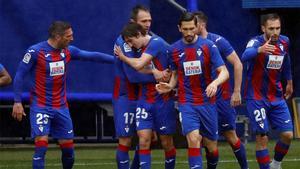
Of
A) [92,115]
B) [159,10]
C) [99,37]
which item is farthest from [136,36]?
[159,10]

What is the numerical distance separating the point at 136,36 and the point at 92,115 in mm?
9431

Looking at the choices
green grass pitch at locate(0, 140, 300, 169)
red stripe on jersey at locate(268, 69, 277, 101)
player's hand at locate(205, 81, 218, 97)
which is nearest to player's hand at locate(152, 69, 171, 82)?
player's hand at locate(205, 81, 218, 97)

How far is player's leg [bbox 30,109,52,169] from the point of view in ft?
44.4

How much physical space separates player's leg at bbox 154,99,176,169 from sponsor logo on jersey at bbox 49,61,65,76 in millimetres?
1497

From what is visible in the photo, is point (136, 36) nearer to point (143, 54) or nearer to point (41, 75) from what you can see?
point (143, 54)

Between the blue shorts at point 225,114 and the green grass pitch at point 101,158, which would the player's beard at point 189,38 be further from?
the green grass pitch at point 101,158

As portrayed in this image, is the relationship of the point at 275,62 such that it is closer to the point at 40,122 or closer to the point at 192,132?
the point at 192,132

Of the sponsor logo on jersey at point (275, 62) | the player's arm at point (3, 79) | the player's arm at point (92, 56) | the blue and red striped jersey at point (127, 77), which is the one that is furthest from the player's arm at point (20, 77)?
the sponsor logo on jersey at point (275, 62)

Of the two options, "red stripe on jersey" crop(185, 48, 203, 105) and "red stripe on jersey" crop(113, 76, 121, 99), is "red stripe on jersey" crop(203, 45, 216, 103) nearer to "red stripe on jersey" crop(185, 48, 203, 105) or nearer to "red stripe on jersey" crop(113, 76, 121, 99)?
"red stripe on jersey" crop(185, 48, 203, 105)

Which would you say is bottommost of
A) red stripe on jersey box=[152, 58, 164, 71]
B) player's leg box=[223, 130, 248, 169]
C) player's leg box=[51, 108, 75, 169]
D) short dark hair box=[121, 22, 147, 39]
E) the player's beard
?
player's leg box=[223, 130, 248, 169]

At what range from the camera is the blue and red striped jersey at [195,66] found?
12.7 metres

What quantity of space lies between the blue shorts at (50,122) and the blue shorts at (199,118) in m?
1.84

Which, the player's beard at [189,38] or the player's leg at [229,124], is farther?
the player's leg at [229,124]

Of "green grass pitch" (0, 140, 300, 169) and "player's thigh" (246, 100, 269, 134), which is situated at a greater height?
"player's thigh" (246, 100, 269, 134)
